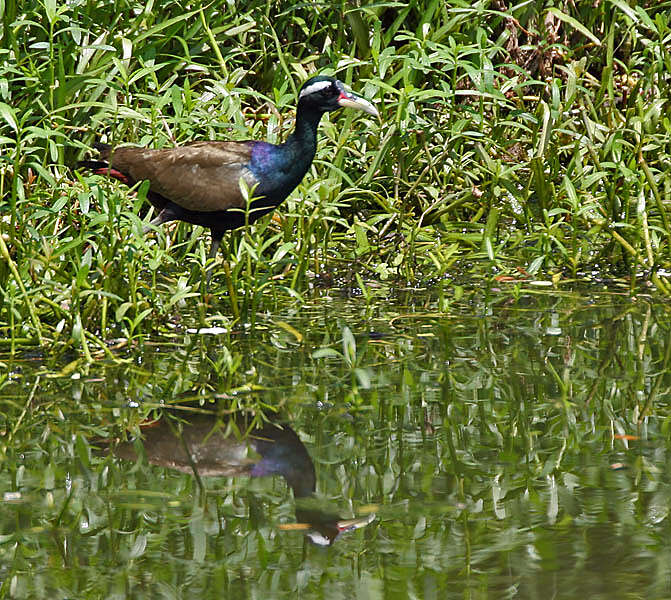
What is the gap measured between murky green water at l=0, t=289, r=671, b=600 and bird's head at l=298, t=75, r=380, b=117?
116cm

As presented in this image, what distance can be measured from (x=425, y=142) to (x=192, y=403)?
3.08 m

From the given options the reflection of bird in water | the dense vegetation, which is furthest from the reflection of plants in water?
the dense vegetation

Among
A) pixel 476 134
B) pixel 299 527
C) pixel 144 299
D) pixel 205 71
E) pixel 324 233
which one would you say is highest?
pixel 205 71

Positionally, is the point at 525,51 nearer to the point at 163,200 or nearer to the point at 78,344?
the point at 163,200

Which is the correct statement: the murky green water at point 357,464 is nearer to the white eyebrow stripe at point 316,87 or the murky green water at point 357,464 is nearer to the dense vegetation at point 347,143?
the dense vegetation at point 347,143

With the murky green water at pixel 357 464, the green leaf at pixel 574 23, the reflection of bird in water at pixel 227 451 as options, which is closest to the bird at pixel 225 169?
the murky green water at pixel 357 464

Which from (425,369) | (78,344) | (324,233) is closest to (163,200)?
(324,233)

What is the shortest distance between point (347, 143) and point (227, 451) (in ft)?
10.8

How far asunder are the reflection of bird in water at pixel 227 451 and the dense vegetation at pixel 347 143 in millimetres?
970

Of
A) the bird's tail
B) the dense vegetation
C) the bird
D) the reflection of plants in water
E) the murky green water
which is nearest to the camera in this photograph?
the murky green water

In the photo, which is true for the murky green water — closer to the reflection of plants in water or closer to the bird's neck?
Answer: the reflection of plants in water

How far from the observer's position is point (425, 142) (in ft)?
23.6

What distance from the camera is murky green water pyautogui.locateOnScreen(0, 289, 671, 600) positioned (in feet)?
10.6

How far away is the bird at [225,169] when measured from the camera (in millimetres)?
6082
